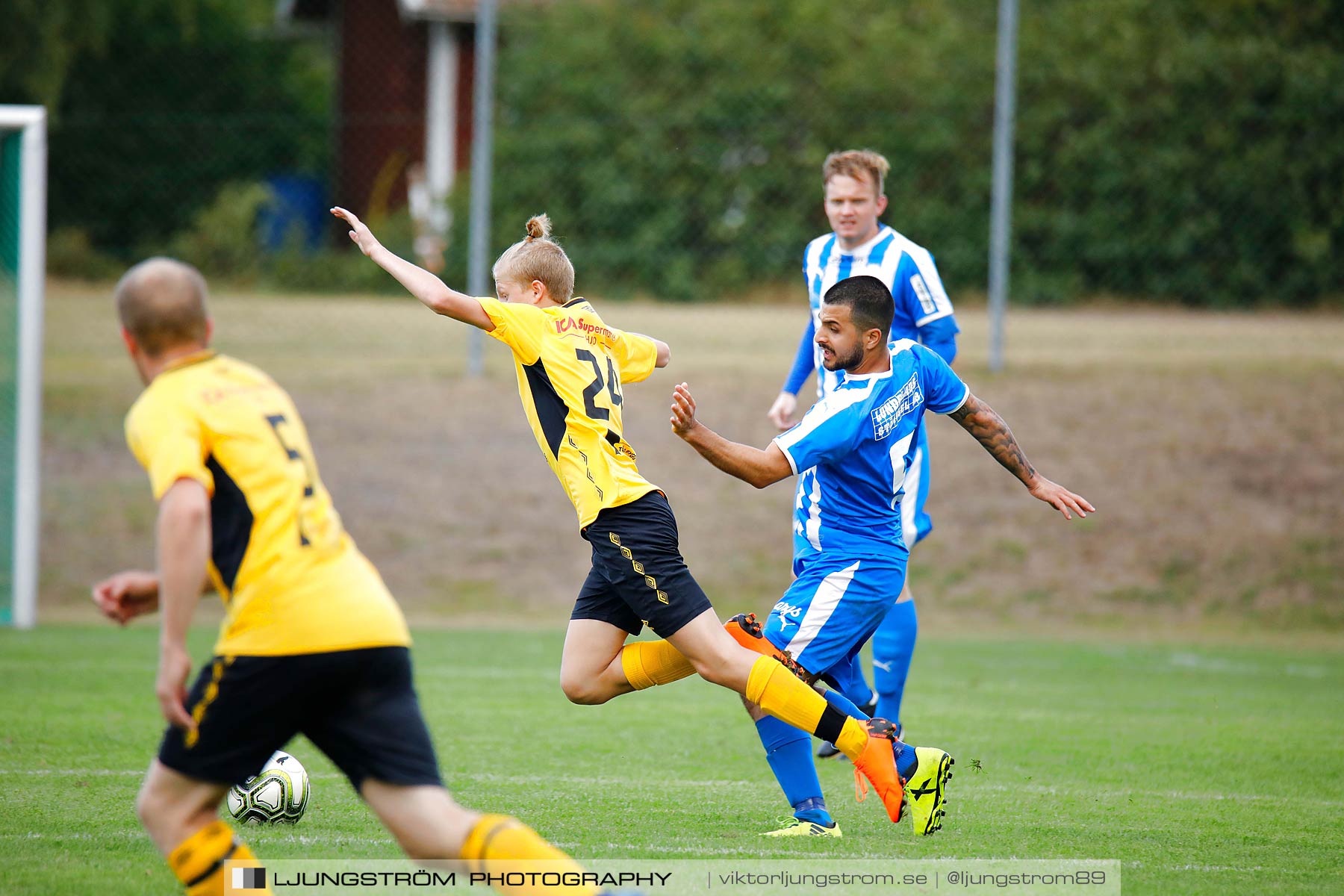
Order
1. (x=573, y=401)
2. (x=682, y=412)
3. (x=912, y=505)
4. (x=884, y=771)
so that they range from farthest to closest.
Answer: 1. (x=912, y=505)
2. (x=573, y=401)
3. (x=884, y=771)
4. (x=682, y=412)

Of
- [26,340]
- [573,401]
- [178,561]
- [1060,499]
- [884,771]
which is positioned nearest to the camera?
[178,561]

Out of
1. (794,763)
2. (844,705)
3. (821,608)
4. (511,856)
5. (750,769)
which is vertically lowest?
(750,769)

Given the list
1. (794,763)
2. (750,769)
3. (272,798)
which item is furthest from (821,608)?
(272,798)

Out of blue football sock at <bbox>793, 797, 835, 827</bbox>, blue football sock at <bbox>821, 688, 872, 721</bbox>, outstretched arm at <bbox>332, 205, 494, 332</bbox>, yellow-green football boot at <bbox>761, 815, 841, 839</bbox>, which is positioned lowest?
yellow-green football boot at <bbox>761, 815, 841, 839</bbox>

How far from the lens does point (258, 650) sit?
3146 mm

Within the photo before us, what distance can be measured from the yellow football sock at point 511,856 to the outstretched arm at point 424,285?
5.94 feet

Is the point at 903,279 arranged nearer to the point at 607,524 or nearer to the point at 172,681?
the point at 607,524

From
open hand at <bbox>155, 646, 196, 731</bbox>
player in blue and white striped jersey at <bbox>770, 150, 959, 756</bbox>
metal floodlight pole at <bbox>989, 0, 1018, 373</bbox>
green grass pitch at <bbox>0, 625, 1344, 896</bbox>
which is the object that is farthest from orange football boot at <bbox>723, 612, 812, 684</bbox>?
metal floodlight pole at <bbox>989, 0, 1018, 373</bbox>

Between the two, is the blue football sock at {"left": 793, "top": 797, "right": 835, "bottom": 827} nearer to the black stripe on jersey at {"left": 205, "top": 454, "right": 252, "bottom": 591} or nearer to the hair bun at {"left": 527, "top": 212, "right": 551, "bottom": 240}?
the hair bun at {"left": 527, "top": 212, "right": 551, "bottom": 240}

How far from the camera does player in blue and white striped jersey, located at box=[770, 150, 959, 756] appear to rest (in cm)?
602

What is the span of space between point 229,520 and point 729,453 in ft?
5.51

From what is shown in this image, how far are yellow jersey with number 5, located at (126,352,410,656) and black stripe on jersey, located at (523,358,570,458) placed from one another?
4.62 ft

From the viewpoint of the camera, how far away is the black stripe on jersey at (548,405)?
181 inches

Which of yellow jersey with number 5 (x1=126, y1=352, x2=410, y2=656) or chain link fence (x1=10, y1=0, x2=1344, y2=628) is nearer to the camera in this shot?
yellow jersey with number 5 (x1=126, y1=352, x2=410, y2=656)
